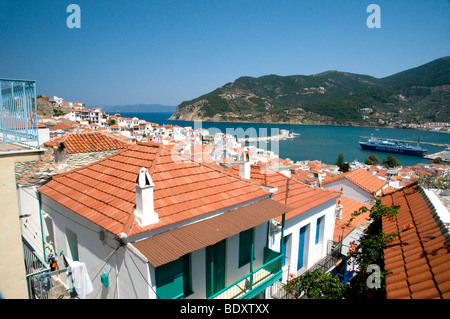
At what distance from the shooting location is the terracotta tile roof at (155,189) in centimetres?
511

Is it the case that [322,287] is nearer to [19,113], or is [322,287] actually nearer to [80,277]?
[80,277]

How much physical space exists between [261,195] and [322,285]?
8.50 feet

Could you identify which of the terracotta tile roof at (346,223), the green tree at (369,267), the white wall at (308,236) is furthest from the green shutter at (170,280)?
the terracotta tile roof at (346,223)

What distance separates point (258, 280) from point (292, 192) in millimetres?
3655

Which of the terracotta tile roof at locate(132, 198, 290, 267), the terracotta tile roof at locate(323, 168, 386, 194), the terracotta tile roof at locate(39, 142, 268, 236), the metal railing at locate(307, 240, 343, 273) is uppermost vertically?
the terracotta tile roof at locate(39, 142, 268, 236)

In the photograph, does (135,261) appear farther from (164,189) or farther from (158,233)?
(164,189)

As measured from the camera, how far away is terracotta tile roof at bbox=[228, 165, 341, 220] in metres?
8.77

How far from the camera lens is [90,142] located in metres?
12.4

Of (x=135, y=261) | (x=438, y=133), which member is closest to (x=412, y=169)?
(x=135, y=261)

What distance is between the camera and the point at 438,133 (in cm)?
14275

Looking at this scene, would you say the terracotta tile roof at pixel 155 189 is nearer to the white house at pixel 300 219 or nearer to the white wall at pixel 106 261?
the white wall at pixel 106 261

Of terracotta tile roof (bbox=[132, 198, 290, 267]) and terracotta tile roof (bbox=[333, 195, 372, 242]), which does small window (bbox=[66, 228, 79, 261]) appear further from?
terracotta tile roof (bbox=[333, 195, 372, 242])

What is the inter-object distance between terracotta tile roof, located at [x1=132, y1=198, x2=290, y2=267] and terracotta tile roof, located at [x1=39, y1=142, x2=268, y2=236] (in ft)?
0.69

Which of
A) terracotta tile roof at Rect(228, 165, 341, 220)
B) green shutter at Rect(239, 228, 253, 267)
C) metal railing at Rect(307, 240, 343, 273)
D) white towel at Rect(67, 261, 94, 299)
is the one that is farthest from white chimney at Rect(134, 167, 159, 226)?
metal railing at Rect(307, 240, 343, 273)
